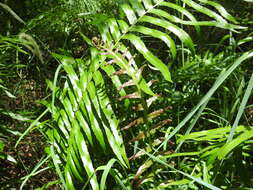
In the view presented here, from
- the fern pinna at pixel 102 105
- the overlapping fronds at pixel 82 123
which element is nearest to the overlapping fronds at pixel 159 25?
the fern pinna at pixel 102 105

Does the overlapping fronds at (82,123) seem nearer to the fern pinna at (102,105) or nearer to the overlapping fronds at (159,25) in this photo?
the fern pinna at (102,105)

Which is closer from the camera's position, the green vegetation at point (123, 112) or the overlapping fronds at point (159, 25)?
the green vegetation at point (123, 112)

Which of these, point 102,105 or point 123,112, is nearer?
point 102,105

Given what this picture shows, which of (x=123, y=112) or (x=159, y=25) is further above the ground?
(x=159, y=25)

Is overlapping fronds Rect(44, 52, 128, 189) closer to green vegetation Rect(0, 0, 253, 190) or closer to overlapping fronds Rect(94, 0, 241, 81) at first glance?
green vegetation Rect(0, 0, 253, 190)

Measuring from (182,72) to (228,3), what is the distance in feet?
3.30

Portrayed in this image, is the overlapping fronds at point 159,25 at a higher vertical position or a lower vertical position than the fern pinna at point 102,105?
higher

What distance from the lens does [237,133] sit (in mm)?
829

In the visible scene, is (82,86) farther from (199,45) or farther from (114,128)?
(199,45)

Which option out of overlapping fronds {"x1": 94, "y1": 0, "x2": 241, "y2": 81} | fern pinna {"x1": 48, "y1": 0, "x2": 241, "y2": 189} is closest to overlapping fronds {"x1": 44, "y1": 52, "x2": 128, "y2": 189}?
fern pinna {"x1": 48, "y1": 0, "x2": 241, "y2": 189}

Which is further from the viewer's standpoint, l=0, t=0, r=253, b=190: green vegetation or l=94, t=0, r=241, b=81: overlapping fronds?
l=94, t=0, r=241, b=81: overlapping fronds

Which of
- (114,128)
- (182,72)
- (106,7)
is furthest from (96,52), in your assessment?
(106,7)

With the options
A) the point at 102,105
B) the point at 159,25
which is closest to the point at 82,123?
the point at 102,105

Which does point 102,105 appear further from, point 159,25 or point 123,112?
point 159,25
